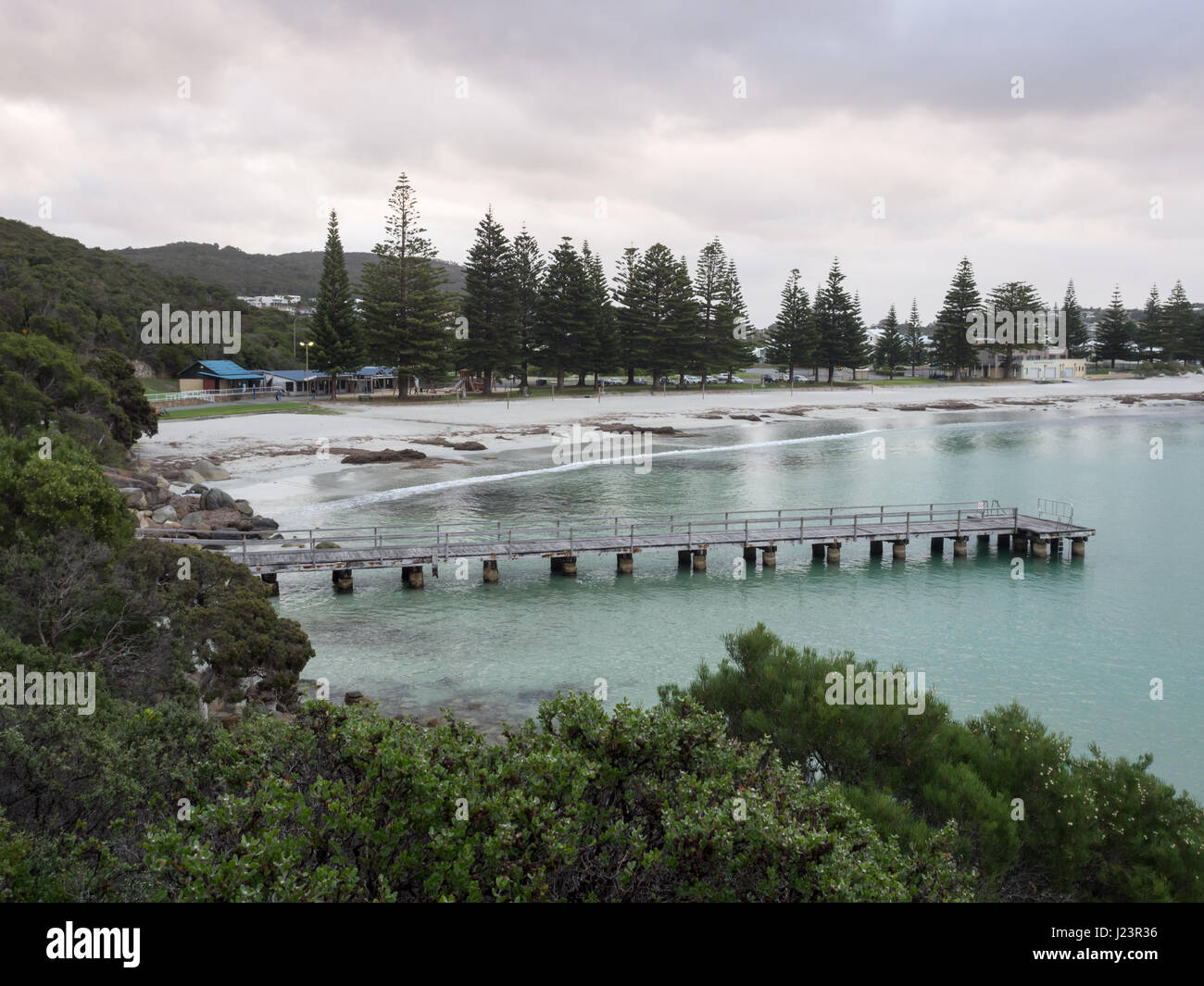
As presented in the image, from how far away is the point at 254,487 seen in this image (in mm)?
40375

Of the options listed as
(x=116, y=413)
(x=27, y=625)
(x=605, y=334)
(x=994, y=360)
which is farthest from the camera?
(x=994, y=360)

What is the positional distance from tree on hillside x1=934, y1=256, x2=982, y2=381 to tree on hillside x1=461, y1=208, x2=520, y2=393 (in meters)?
58.6

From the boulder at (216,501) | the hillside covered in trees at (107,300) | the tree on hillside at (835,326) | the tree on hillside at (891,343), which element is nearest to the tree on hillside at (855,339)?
the tree on hillside at (835,326)

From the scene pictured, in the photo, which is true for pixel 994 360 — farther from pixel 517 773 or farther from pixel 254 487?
pixel 517 773

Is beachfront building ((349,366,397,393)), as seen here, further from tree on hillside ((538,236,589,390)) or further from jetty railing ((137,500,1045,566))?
jetty railing ((137,500,1045,566))

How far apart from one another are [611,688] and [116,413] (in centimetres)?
3569

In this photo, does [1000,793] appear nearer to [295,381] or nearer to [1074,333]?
[295,381]

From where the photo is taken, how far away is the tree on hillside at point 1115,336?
445ft

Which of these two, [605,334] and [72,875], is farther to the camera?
[605,334]

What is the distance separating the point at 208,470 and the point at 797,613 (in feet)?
100

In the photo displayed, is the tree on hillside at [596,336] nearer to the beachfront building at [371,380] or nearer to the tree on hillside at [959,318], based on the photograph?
the beachfront building at [371,380]

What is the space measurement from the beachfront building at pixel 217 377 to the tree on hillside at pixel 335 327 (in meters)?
5.76

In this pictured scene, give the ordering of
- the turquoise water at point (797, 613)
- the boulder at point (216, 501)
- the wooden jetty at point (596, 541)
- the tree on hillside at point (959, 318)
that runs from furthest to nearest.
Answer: the tree on hillside at point (959, 318)
the boulder at point (216, 501)
the wooden jetty at point (596, 541)
the turquoise water at point (797, 613)
